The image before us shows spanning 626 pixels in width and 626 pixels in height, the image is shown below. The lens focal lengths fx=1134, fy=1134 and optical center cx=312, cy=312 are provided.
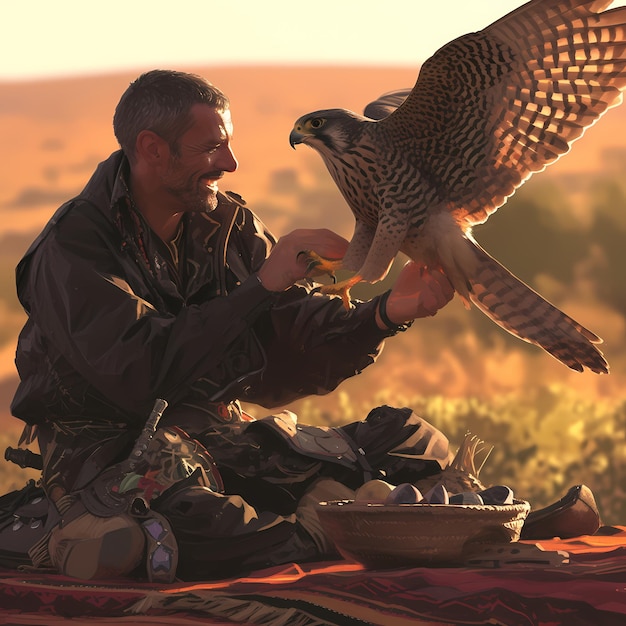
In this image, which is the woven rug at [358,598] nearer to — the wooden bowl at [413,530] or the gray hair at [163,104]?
the wooden bowl at [413,530]

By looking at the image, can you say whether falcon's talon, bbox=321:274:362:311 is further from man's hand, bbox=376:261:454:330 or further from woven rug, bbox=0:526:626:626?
woven rug, bbox=0:526:626:626

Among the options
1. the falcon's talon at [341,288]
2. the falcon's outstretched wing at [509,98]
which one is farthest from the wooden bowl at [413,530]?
the falcon's outstretched wing at [509,98]

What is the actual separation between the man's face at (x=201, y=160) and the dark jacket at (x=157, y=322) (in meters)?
0.19

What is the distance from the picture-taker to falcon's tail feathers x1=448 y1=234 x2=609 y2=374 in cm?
331

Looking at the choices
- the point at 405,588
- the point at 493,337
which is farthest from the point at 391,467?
the point at 493,337

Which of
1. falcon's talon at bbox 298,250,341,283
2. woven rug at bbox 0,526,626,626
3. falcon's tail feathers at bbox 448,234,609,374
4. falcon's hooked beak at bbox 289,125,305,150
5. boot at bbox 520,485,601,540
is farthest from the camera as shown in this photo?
boot at bbox 520,485,601,540

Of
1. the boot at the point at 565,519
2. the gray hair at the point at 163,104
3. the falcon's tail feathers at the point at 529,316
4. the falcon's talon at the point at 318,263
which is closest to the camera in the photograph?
the falcon's tail feathers at the point at 529,316

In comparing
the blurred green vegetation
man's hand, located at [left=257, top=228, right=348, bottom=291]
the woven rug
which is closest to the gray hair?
man's hand, located at [left=257, top=228, right=348, bottom=291]

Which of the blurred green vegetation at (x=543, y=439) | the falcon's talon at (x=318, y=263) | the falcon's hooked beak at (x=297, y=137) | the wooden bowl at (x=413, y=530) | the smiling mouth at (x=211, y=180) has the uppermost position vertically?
the falcon's hooked beak at (x=297, y=137)

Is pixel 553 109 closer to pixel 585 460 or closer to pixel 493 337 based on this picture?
pixel 585 460

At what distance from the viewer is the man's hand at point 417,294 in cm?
371

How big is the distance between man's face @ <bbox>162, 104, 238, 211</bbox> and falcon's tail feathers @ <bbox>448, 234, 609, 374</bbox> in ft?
3.21

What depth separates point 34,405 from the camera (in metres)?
4.00

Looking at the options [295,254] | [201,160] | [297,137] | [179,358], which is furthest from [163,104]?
[179,358]
